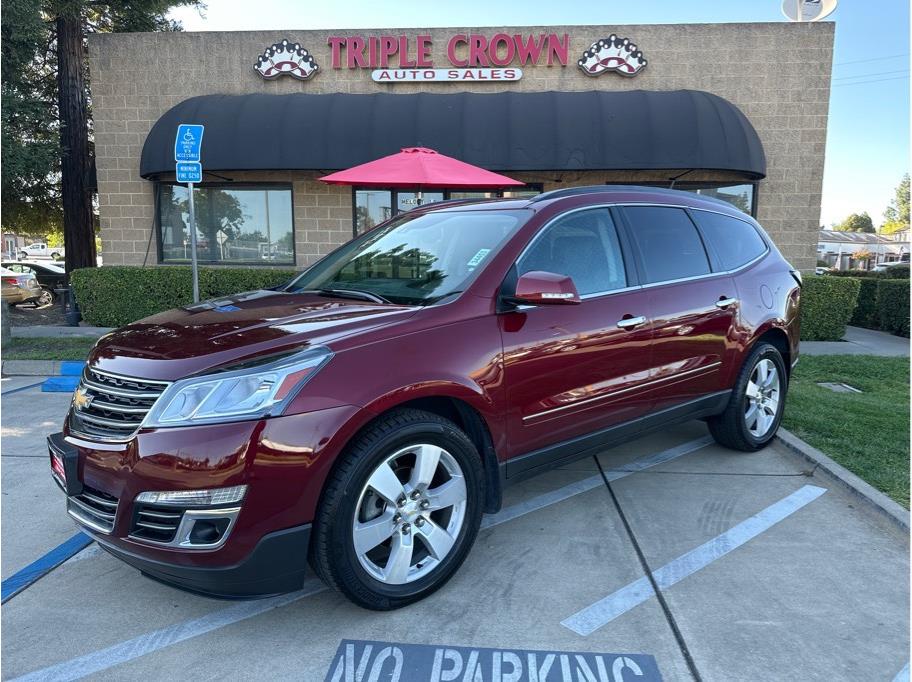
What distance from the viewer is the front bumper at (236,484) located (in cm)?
233

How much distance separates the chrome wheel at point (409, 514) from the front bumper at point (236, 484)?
27 centimetres

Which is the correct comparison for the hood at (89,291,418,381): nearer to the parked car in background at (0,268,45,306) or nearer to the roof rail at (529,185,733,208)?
the roof rail at (529,185,733,208)

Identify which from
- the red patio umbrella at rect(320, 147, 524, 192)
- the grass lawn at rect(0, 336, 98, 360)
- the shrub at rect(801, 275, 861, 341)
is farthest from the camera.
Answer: the shrub at rect(801, 275, 861, 341)

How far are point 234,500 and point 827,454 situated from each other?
4.19m

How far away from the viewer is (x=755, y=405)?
15.7ft

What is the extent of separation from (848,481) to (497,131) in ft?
25.4

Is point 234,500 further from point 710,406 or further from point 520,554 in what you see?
point 710,406

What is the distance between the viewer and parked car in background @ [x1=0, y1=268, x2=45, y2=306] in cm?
1638

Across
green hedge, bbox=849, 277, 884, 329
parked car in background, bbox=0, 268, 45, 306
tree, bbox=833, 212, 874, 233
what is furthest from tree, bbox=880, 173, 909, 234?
parked car in background, bbox=0, 268, 45, 306

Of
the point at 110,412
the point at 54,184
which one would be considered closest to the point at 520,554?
the point at 110,412

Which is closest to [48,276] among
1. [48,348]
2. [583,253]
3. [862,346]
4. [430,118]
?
[48,348]

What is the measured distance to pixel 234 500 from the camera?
7.64 feet

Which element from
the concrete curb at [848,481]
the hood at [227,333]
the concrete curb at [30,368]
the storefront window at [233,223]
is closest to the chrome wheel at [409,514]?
the hood at [227,333]

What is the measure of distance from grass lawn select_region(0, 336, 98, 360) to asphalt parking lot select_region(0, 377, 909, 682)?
17.0 feet
